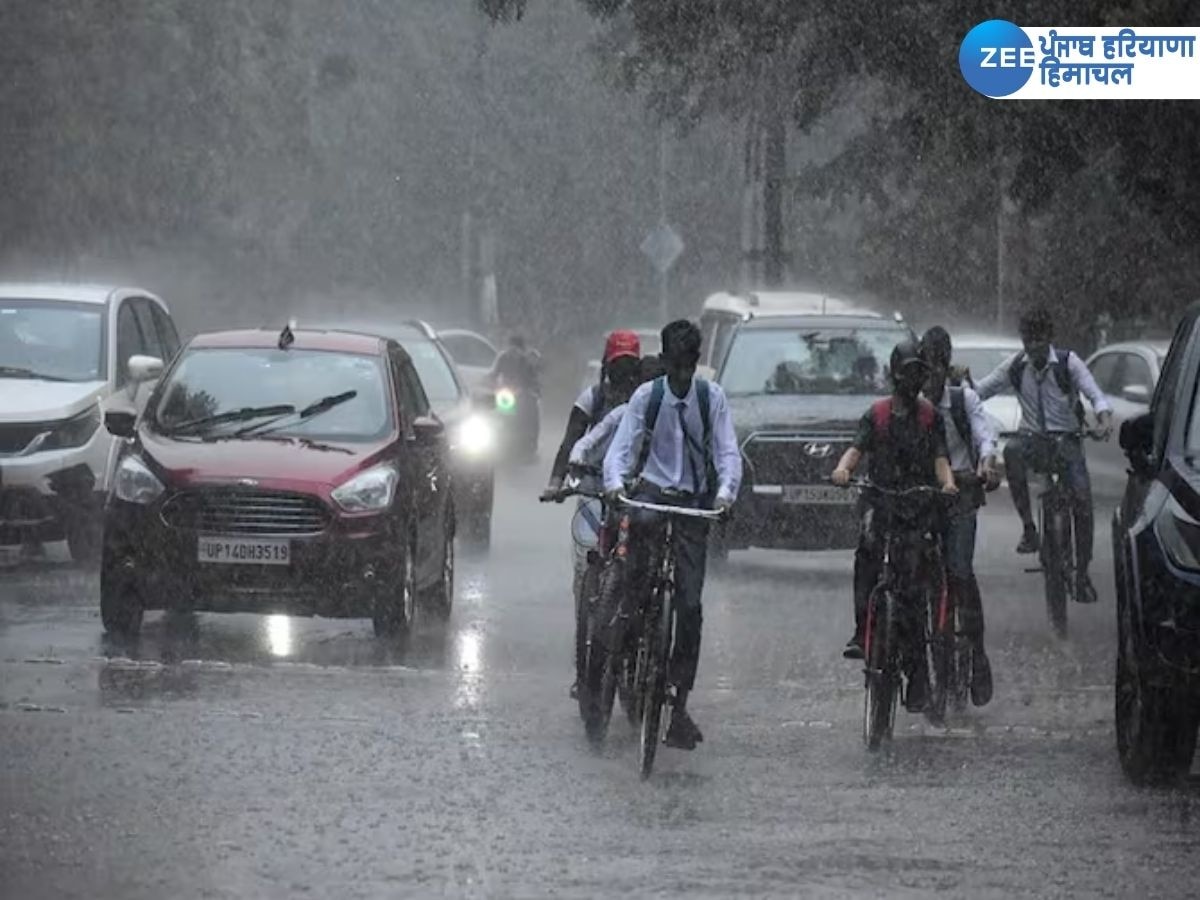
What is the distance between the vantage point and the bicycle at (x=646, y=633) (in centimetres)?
1142

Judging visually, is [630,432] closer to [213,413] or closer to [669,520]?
[669,520]

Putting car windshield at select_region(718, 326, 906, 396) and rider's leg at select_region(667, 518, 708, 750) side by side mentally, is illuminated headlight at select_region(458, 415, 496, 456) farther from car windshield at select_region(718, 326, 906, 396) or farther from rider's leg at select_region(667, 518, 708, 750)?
rider's leg at select_region(667, 518, 708, 750)

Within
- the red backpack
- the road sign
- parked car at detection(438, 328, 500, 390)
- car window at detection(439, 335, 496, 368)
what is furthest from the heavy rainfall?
the road sign

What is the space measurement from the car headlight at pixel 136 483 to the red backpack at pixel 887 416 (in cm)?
444

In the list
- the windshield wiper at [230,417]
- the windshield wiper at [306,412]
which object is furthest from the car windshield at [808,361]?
the windshield wiper at [230,417]

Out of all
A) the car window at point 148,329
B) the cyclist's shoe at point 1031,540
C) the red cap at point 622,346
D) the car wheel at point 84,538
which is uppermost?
the red cap at point 622,346

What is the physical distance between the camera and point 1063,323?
38875 millimetres

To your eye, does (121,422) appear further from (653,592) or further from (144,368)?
(653,592)

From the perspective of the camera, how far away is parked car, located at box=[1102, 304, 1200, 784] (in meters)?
10.5

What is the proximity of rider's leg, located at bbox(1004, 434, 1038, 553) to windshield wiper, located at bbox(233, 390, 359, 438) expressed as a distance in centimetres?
369

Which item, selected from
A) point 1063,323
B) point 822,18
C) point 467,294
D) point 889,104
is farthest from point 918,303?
point 467,294

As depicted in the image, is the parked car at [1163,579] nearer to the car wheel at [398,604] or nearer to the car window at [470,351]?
the car wheel at [398,604]

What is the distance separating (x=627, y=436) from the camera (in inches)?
→ 467

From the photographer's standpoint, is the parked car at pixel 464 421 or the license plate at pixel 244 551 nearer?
the license plate at pixel 244 551
